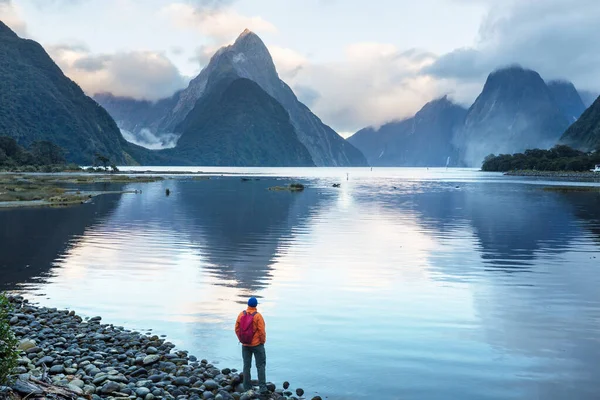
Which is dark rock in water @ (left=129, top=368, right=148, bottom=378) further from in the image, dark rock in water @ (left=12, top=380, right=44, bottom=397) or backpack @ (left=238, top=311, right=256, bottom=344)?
dark rock in water @ (left=12, top=380, right=44, bottom=397)

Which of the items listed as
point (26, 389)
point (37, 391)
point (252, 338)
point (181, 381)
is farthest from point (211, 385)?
point (26, 389)

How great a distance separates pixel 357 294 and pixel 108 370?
1382cm

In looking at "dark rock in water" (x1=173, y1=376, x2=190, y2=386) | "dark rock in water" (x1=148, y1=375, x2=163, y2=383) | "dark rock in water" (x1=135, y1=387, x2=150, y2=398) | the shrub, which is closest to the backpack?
"dark rock in water" (x1=173, y1=376, x2=190, y2=386)

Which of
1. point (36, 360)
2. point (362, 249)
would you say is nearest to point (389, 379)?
point (36, 360)

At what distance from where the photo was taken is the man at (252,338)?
46.0 feet

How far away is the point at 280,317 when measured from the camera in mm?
21875

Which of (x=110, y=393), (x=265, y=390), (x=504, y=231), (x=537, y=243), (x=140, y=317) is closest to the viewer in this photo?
(x=110, y=393)

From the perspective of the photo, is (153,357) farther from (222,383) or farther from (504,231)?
(504,231)

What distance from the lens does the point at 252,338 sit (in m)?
14.1

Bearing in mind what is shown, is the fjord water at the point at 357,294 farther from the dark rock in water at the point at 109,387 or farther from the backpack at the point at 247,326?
the dark rock in water at the point at 109,387

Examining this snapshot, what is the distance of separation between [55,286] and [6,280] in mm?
3239

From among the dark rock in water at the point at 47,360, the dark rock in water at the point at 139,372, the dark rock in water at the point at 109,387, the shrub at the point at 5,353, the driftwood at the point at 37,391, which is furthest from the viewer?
the dark rock in water at the point at 47,360

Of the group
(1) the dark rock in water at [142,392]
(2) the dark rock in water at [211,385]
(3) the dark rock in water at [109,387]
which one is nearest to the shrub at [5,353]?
(3) the dark rock in water at [109,387]

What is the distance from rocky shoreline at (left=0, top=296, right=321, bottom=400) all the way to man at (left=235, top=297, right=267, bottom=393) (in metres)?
0.40
